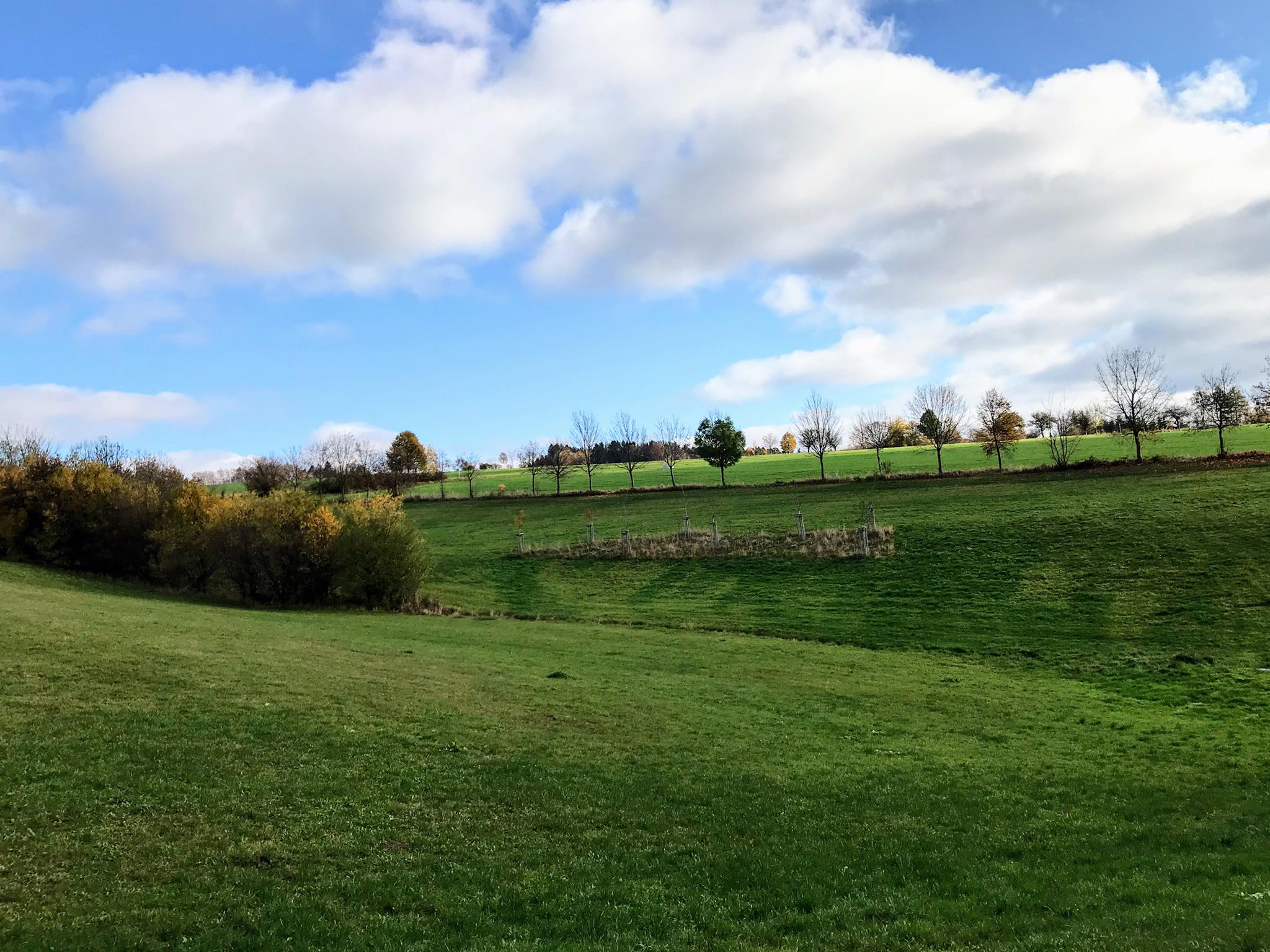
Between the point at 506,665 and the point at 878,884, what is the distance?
17829 mm

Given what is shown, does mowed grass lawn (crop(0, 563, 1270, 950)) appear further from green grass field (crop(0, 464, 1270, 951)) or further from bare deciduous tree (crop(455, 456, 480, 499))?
bare deciduous tree (crop(455, 456, 480, 499))

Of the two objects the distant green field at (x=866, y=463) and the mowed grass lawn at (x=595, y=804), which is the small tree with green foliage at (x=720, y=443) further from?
the mowed grass lawn at (x=595, y=804)

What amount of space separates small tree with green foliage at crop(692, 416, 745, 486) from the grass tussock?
95.9 feet

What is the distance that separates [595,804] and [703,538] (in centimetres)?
→ 4251

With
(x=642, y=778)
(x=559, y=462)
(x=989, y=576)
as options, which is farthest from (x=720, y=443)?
(x=642, y=778)

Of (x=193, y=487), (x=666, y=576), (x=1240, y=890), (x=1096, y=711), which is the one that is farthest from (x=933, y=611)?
(x=193, y=487)

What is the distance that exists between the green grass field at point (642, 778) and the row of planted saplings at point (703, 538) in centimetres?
1540

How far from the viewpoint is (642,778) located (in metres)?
15.0

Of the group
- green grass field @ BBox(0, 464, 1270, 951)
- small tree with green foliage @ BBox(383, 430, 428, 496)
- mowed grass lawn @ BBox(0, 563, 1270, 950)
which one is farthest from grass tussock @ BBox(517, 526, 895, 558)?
small tree with green foliage @ BBox(383, 430, 428, 496)

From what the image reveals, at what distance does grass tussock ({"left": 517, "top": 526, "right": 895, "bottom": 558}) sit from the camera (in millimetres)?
49125

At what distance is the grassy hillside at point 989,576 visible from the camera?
32031 millimetres

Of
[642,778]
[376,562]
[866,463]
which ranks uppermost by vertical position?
[866,463]

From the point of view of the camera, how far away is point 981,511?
5434 centimetres

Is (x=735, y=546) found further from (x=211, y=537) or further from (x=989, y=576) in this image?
(x=211, y=537)
